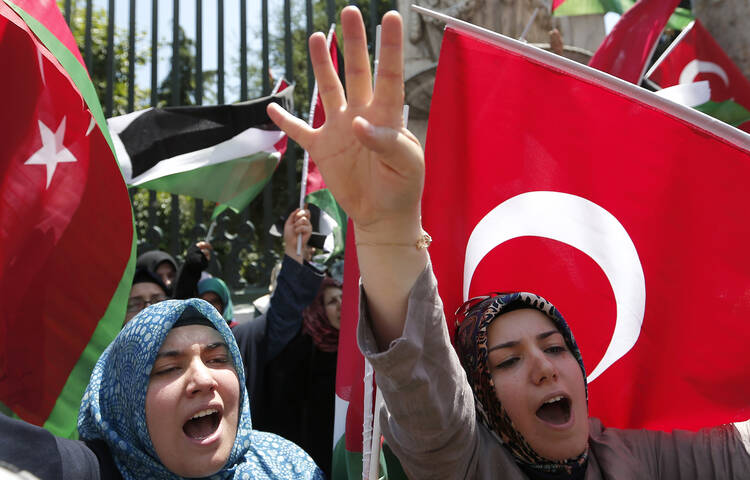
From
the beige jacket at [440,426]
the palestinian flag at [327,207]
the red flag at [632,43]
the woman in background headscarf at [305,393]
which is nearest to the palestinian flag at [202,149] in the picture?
the palestinian flag at [327,207]

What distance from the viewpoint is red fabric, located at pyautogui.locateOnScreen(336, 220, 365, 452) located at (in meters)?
2.12

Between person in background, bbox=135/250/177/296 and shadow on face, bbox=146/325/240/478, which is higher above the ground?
shadow on face, bbox=146/325/240/478

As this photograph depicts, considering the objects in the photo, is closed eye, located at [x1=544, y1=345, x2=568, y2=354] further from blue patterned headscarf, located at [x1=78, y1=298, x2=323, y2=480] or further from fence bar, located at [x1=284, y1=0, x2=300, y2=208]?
fence bar, located at [x1=284, y1=0, x2=300, y2=208]

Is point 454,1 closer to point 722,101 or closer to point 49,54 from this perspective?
point 722,101

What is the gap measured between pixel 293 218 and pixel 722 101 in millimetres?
2451

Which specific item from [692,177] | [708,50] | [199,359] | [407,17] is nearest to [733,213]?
[692,177]

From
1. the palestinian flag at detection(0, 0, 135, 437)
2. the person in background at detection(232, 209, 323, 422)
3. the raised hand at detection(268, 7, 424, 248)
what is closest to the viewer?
the raised hand at detection(268, 7, 424, 248)

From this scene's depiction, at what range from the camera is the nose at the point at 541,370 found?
1.77m

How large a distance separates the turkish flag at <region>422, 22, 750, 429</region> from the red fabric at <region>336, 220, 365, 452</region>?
10.2 inches

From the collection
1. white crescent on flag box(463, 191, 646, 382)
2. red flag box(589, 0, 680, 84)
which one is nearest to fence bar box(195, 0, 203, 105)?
red flag box(589, 0, 680, 84)

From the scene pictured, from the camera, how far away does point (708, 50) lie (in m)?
4.23

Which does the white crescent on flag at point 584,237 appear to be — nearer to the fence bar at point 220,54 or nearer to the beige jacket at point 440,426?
the beige jacket at point 440,426

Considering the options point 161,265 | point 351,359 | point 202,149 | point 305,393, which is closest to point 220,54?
point 202,149

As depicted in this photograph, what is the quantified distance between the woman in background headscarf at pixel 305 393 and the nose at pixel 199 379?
1.22 metres
